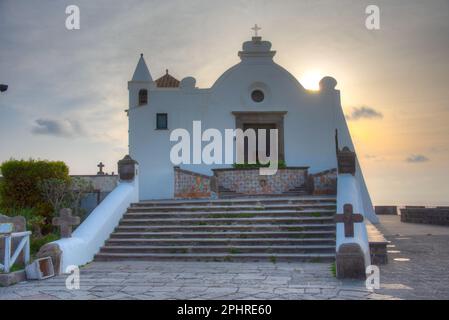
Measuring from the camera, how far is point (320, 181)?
18.6 metres

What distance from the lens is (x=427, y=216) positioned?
25.8 meters

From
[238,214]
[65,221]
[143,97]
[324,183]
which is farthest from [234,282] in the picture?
[143,97]

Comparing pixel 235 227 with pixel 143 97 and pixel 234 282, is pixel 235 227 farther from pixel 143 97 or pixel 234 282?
pixel 143 97

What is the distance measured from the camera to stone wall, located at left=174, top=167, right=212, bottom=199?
18.2 meters

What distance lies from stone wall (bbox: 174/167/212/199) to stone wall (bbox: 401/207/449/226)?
Result: 12738mm

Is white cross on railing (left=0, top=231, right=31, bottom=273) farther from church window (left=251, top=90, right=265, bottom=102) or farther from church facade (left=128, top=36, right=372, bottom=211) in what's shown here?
church window (left=251, top=90, right=265, bottom=102)

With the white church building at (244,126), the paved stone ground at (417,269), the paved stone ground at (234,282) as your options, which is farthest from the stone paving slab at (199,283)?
the white church building at (244,126)

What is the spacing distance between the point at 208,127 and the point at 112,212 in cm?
1015

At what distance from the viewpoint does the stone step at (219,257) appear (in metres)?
10.7

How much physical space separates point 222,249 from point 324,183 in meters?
8.23

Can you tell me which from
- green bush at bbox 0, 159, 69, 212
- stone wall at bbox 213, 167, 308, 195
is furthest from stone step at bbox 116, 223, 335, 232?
stone wall at bbox 213, 167, 308, 195

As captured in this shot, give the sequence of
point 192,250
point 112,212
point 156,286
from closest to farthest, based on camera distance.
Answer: point 156,286, point 192,250, point 112,212

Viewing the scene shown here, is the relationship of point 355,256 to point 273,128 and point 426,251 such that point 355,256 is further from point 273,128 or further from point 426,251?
point 273,128
